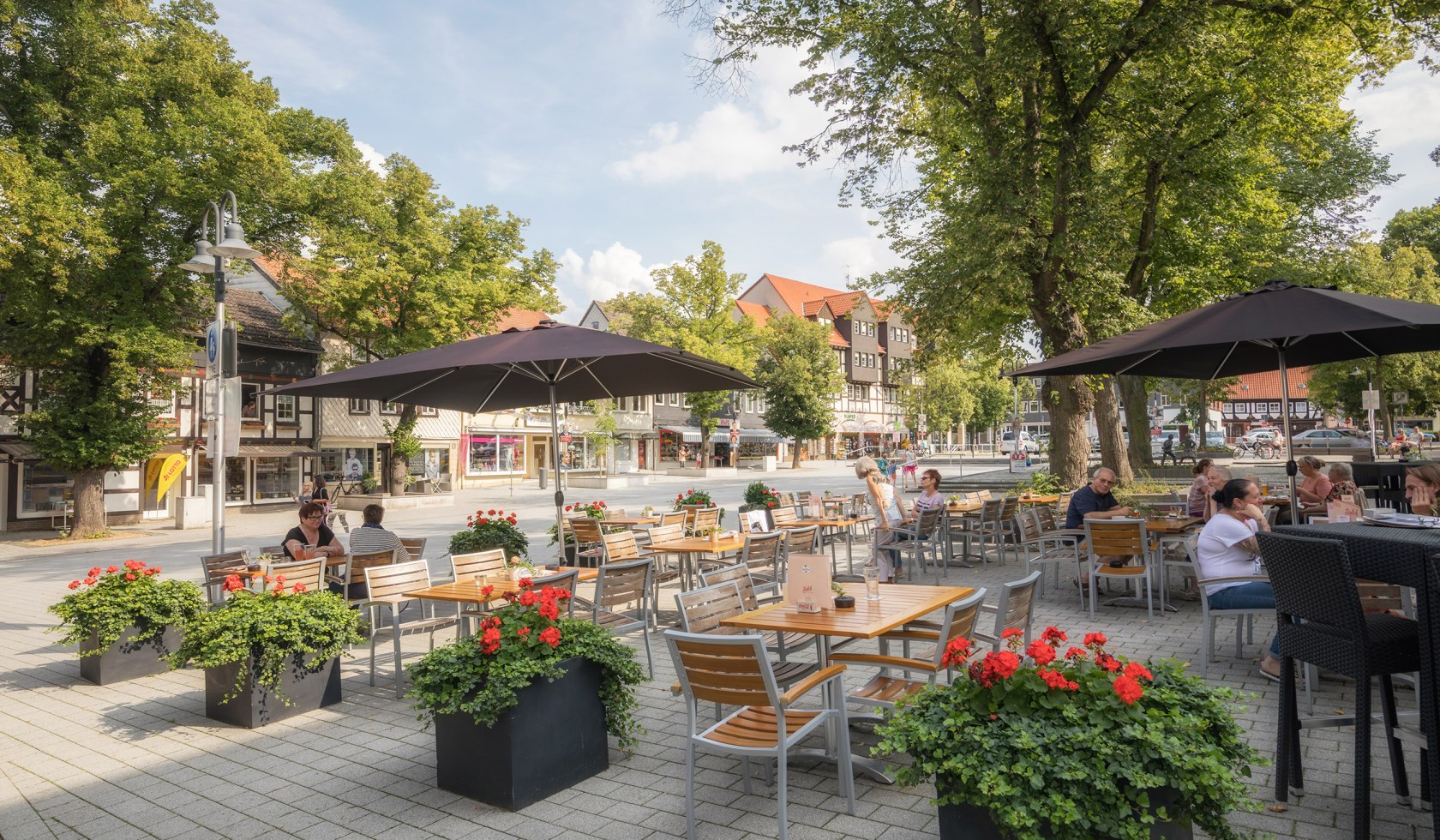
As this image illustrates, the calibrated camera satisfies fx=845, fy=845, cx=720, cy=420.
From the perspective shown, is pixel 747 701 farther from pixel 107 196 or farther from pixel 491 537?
pixel 107 196

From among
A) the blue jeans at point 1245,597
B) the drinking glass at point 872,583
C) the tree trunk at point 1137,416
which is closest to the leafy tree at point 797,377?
the tree trunk at point 1137,416

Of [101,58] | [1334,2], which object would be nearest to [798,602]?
[1334,2]

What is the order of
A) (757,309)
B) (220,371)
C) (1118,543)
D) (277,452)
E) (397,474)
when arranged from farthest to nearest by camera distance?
1. (757,309)
2. (397,474)
3. (277,452)
4. (220,371)
5. (1118,543)

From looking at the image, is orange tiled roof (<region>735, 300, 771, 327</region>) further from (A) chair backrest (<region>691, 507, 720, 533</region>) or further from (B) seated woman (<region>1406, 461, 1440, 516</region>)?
(B) seated woman (<region>1406, 461, 1440, 516</region>)

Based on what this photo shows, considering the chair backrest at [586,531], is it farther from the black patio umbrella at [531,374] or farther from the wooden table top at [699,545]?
the black patio umbrella at [531,374]

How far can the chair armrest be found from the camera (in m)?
3.79

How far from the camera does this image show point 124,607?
22.3 feet

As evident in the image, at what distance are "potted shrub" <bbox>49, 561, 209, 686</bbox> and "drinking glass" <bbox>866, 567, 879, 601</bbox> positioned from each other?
5383mm

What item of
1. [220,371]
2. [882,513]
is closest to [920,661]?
[882,513]

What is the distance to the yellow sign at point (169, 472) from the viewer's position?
24688 mm

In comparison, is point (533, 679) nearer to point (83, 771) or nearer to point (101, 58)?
point (83, 771)

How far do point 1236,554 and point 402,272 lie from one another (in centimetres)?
2662

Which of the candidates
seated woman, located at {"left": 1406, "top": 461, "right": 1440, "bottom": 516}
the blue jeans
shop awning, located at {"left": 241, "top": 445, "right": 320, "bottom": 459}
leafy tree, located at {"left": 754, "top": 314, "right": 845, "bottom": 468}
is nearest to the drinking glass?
the blue jeans

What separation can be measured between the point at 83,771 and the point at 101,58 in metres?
23.3
